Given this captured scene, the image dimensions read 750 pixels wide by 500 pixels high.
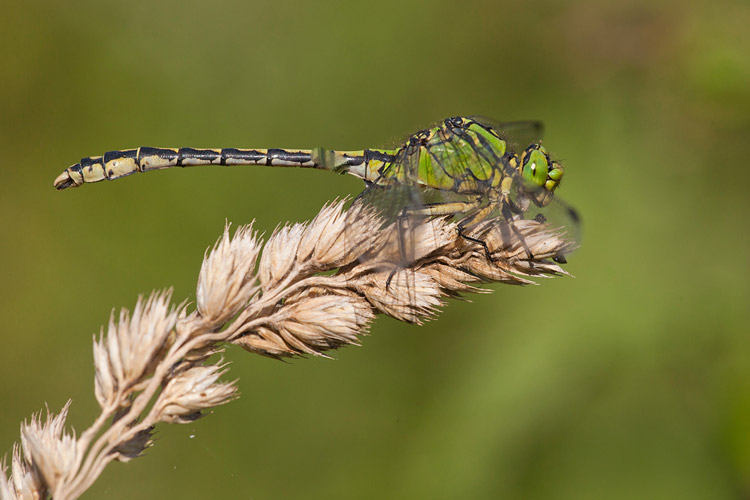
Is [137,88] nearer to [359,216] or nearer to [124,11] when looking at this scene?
[124,11]

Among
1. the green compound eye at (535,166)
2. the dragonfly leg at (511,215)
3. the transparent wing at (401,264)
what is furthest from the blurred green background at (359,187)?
the transparent wing at (401,264)

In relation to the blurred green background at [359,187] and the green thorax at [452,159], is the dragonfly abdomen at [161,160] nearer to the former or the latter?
the green thorax at [452,159]

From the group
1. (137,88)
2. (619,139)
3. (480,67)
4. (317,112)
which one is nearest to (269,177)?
(317,112)

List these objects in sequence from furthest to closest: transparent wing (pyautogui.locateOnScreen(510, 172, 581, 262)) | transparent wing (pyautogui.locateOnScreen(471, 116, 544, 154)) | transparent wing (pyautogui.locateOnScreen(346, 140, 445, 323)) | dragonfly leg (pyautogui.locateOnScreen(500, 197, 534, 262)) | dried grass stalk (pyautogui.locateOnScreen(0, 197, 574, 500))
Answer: transparent wing (pyautogui.locateOnScreen(471, 116, 544, 154)) < transparent wing (pyautogui.locateOnScreen(510, 172, 581, 262)) < dragonfly leg (pyautogui.locateOnScreen(500, 197, 534, 262)) < transparent wing (pyautogui.locateOnScreen(346, 140, 445, 323)) < dried grass stalk (pyautogui.locateOnScreen(0, 197, 574, 500))

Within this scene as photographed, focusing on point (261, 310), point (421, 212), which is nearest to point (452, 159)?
point (421, 212)

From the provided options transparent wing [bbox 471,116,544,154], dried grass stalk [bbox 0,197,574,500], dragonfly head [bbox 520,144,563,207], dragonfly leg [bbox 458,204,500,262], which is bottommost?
dried grass stalk [bbox 0,197,574,500]

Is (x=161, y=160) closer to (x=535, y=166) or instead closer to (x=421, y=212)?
(x=421, y=212)

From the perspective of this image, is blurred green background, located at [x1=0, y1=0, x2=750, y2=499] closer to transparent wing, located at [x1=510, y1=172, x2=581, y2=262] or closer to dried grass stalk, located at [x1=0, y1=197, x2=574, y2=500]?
transparent wing, located at [x1=510, y1=172, x2=581, y2=262]

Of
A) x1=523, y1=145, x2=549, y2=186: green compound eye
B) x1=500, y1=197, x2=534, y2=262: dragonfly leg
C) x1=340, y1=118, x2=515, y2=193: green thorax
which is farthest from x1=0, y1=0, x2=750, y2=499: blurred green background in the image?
x1=500, y1=197, x2=534, y2=262: dragonfly leg
